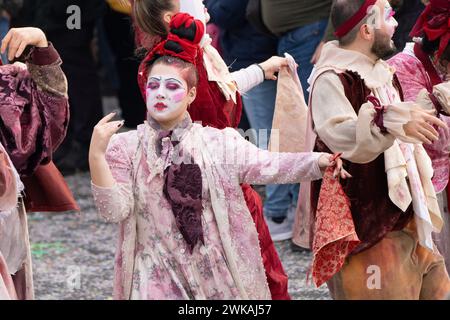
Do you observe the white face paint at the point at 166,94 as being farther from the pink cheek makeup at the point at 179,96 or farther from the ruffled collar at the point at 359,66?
the ruffled collar at the point at 359,66

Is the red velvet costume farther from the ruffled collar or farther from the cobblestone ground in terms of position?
the cobblestone ground

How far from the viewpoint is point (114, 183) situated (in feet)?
16.2

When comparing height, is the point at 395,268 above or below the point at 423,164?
below

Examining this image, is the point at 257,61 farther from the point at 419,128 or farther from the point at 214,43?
the point at 419,128

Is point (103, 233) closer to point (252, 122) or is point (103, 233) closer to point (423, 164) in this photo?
point (252, 122)

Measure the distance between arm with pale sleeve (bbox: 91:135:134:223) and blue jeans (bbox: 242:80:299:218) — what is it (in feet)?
9.36

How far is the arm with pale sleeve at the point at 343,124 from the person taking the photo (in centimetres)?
502

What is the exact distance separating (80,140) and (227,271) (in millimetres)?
5080

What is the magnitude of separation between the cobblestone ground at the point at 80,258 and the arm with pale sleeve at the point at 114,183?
6.74 ft

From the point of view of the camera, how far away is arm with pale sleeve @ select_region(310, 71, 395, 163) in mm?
5023

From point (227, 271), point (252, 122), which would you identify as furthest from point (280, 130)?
point (252, 122)

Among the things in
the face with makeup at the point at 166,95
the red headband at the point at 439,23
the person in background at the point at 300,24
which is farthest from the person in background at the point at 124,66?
the face with makeup at the point at 166,95
